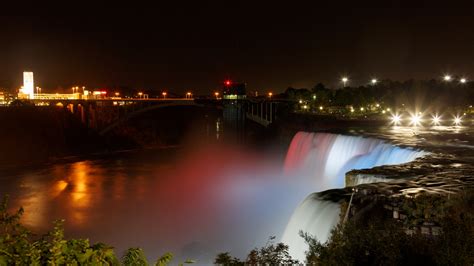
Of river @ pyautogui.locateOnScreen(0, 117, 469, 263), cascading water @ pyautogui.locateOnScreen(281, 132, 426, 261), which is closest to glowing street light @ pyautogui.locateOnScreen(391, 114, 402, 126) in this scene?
river @ pyautogui.locateOnScreen(0, 117, 469, 263)

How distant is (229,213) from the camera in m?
23.3

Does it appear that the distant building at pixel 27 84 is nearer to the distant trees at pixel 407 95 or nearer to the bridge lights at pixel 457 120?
the distant trees at pixel 407 95

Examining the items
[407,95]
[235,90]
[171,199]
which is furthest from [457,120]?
[235,90]

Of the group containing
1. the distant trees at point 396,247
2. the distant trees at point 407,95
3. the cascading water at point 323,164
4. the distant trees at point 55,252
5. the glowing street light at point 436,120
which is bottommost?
the cascading water at point 323,164

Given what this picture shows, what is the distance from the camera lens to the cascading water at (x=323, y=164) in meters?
11.8

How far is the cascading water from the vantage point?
1176cm

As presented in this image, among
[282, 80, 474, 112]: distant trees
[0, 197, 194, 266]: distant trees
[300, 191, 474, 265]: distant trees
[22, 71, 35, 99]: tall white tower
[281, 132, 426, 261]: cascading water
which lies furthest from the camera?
[22, 71, 35, 99]: tall white tower

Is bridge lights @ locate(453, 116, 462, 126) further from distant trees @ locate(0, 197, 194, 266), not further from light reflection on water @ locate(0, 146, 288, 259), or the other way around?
distant trees @ locate(0, 197, 194, 266)

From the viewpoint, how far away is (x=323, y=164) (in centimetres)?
2470

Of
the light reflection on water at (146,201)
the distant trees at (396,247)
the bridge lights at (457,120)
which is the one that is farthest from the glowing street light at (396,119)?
the distant trees at (396,247)

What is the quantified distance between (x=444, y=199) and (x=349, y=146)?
14.0 meters

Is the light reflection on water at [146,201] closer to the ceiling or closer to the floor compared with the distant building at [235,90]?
closer to the floor

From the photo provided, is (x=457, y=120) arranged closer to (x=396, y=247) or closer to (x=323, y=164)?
(x=323, y=164)

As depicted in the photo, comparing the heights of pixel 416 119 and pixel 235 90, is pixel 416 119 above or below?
below
